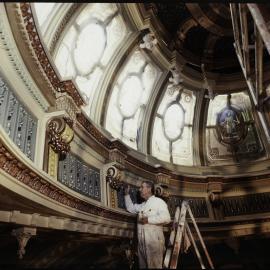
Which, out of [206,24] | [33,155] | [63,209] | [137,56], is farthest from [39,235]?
[206,24]

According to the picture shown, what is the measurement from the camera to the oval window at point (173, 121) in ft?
30.2

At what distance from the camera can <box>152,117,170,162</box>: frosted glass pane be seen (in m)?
8.71

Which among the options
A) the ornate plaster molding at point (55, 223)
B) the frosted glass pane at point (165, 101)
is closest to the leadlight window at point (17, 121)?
the ornate plaster molding at point (55, 223)

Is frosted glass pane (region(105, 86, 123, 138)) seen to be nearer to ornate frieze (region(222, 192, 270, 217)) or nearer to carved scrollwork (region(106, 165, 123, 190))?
carved scrollwork (region(106, 165, 123, 190))

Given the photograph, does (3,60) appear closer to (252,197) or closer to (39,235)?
(39,235)

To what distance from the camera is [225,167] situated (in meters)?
9.68

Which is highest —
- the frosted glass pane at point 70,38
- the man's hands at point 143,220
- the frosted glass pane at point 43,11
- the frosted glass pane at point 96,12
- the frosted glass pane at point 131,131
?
the frosted glass pane at point 96,12

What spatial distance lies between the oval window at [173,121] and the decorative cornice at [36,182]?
185 inches

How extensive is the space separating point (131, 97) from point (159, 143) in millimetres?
1750

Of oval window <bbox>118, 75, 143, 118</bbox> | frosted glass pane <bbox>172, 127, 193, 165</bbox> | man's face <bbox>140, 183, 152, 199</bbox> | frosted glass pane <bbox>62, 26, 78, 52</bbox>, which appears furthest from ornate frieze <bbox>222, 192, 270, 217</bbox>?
frosted glass pane <bbox>62, 26, 78, 52</bbox>

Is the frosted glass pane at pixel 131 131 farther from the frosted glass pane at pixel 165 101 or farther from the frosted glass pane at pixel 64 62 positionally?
the frosted glass pane at pixel 64 62

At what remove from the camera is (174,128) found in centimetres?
949

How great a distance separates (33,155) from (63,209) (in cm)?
80

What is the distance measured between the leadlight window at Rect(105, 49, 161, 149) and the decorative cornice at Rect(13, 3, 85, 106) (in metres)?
2.52
